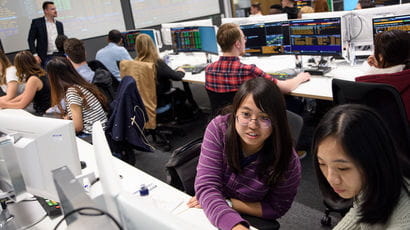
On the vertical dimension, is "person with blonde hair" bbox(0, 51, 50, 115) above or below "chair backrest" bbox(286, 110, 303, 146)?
above

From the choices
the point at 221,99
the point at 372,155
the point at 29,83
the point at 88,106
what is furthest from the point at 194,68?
the point at 372,155

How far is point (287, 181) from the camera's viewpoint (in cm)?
151

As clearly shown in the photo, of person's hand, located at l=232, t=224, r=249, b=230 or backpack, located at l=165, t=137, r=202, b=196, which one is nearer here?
person's hand, located at l=232, t=224, r=249, b=230

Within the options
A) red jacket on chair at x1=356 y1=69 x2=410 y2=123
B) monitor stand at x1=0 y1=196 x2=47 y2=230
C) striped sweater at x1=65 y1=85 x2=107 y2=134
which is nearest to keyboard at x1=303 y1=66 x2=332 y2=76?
red jacket on chair at x1=356 y1=69 x2=410 y2=123

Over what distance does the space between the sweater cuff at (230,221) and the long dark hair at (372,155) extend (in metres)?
0.47

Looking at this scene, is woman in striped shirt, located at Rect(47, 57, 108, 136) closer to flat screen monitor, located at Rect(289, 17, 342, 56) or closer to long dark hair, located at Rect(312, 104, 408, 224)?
flat screen monitor, located at Rect(289, 17, 342, 56)

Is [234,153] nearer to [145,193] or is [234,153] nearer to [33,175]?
[145,193]

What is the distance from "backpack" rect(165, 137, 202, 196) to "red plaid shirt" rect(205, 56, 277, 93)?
43.1 inches

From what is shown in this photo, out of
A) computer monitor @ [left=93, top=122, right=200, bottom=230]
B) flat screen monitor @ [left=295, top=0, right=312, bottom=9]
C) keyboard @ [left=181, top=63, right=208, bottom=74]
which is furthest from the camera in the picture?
flat screen monitor @ [left=295, top=0, right=312, bottom=9]

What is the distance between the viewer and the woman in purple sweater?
143cm

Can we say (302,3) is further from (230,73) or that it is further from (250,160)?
(250,160)

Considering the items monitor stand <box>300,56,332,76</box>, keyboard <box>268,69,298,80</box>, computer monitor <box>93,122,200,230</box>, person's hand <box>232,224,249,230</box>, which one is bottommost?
person's hand <box>232,224,249,230</box>

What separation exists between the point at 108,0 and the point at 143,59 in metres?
3.20

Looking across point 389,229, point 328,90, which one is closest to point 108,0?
point 328,90
